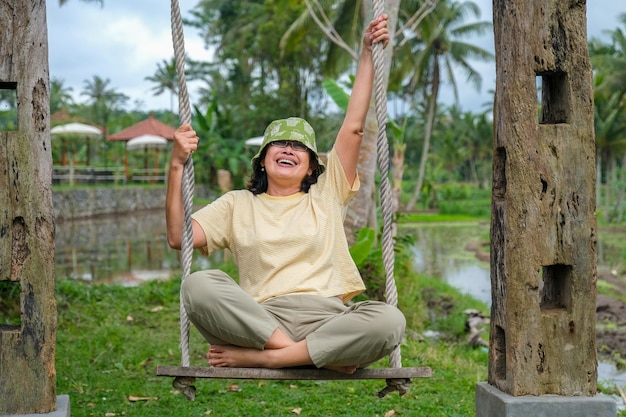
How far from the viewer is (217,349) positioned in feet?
8.95

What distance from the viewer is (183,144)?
2.81 meters

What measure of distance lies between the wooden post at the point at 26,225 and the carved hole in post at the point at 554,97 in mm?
1791

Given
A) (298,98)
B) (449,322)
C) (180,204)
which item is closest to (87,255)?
(449,322)

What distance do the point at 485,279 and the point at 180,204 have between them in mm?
9034

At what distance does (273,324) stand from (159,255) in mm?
10368

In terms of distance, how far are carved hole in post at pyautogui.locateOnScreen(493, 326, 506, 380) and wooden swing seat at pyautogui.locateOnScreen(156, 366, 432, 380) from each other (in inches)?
12.7

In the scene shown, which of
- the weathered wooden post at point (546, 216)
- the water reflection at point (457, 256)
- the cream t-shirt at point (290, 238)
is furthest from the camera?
the water reflection at point (457, 256)

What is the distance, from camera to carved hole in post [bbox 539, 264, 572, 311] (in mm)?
2711

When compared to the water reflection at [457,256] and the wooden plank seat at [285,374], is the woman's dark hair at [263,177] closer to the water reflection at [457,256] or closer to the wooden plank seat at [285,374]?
the wooden plank seat at [285,374]

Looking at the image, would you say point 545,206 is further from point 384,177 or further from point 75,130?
point 75,130

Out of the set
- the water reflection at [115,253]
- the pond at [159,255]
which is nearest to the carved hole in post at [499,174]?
the pond at [159,255]

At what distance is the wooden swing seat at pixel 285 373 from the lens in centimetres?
254

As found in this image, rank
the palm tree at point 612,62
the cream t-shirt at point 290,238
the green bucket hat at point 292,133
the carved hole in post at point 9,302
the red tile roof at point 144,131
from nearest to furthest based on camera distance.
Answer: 1. the cream t-shirt at point 290,238
2. the green bucket hat at point 292,133
3. the carved hole in post at point 9,302
4. the palm tree at point 612,62
5. the red tile roof at point 144,131

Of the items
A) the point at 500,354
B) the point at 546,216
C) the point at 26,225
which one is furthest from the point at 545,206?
the point at 26,225
